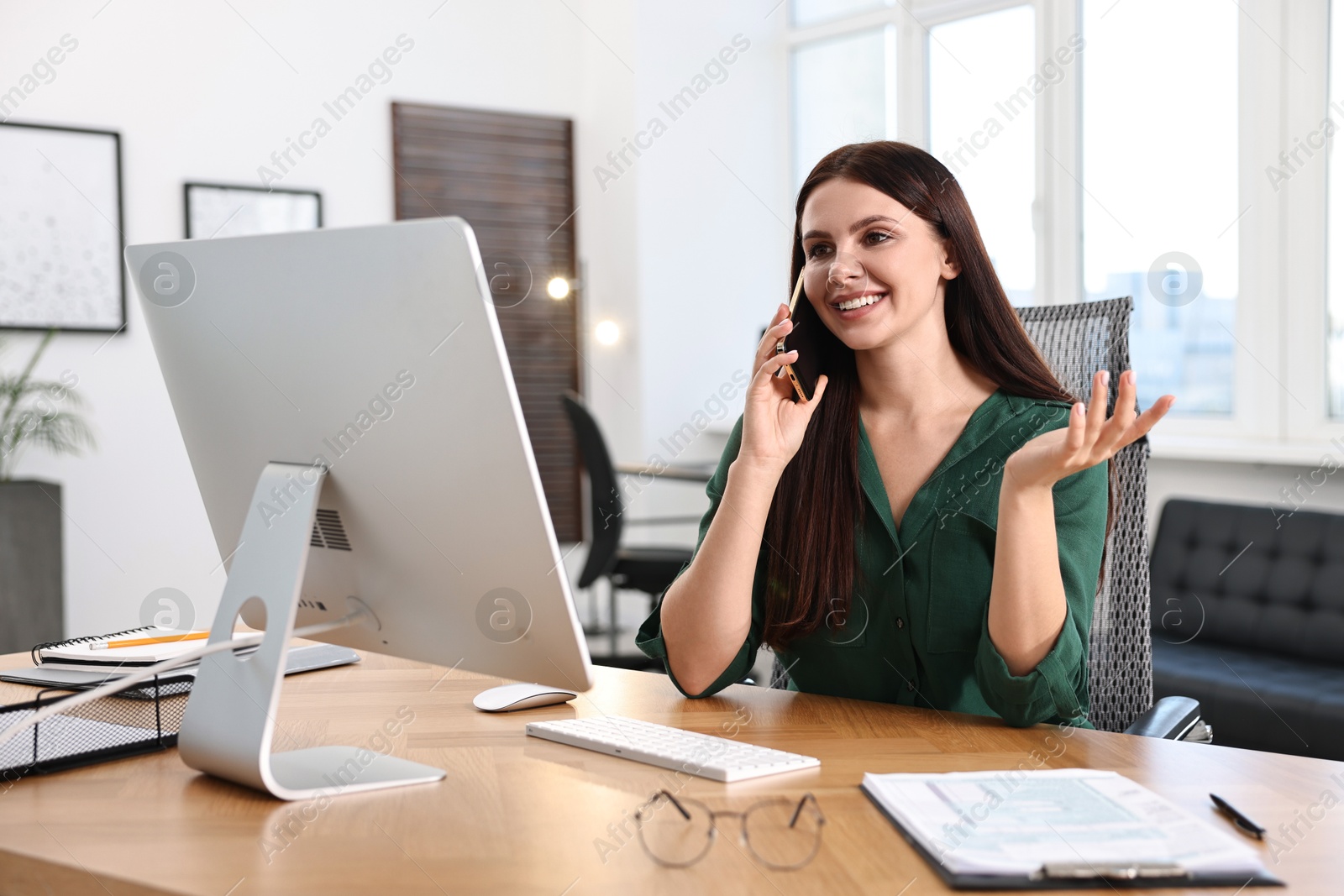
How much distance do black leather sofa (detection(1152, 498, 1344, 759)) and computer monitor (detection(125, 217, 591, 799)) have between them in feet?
7.39

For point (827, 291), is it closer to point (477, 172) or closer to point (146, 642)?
point (146, 642)

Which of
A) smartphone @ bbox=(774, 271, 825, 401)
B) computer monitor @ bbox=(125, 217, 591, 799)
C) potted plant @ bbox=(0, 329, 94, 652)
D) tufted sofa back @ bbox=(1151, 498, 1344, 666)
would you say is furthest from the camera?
potted plant @ bbox=(0, 329, 94, 652)

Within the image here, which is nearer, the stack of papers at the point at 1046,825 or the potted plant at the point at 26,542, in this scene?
the stack of papers at the point at 1046,825

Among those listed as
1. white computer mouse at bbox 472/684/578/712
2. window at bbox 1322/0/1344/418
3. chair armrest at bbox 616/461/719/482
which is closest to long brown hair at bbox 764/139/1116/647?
white computer mouse at bbox 472/684/578/712

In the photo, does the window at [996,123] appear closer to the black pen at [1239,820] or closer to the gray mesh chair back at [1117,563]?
the gray mesh chair back at [1117,563]

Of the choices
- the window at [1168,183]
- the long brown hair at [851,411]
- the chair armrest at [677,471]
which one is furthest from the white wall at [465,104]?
the long brown hair at [851,411]

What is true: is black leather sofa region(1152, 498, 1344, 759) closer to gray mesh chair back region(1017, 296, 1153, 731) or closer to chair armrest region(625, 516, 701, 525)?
gray mesh chair back region(1017, 296, 1153, 731)

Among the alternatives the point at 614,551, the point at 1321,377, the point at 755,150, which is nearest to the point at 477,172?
the point at 755,150

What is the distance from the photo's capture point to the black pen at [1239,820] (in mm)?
909

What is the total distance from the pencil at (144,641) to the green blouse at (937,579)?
60 cm

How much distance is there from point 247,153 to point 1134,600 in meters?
3.92

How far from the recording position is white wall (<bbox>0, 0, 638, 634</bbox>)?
4.19 m

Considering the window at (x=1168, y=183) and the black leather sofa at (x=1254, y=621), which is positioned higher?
the window at (x=1168, y=183)

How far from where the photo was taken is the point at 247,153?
4.53m
